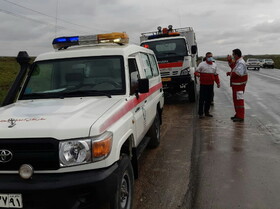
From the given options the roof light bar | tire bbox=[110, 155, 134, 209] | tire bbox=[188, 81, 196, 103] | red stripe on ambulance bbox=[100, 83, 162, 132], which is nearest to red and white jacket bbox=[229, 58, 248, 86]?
tire bbox=[188, 81, 196, 103]

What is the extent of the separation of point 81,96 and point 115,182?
151cm

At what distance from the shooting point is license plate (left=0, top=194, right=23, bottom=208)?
8.40 feet

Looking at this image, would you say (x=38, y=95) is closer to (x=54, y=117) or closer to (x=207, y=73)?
(x=54, y=117)

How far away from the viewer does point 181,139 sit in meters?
6.66

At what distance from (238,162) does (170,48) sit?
7285 millimetres

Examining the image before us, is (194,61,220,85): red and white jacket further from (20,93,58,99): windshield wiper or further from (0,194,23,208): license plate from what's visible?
(0,194,23,208): license plate

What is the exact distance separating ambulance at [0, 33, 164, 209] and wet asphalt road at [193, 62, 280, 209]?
1167 millimetres

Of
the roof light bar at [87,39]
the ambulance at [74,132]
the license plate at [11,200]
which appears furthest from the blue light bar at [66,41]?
the license plate at [11,200]

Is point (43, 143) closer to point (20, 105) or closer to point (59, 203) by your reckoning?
point (59, 203)

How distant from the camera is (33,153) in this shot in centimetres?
264

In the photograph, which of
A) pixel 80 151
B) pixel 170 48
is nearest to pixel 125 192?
pixel 80 151

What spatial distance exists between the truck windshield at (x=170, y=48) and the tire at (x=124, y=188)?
8676 millimetres

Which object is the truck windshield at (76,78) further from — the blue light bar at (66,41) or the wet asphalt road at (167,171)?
the wet asphalt road at (167,171)

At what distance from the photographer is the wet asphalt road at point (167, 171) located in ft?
12.5
